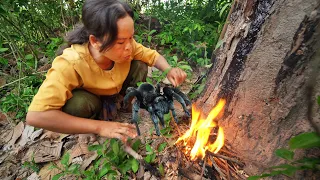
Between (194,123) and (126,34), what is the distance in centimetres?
77

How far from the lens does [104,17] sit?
1600 millimetres

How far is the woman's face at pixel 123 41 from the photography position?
1603mm

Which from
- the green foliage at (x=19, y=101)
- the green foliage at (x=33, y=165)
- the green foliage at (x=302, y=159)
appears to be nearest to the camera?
the green foliage at (x=302, y=159)

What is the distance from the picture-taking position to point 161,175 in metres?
1.70

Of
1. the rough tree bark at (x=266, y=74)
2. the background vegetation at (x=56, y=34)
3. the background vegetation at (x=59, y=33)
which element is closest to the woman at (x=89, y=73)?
the rough tree bark at (x=266, y=74)

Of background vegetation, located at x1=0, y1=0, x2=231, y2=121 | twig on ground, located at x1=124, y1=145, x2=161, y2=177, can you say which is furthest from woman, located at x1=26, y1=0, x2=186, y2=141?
background vegetation, located at x1=0, y1=0, x2=231, y2=121

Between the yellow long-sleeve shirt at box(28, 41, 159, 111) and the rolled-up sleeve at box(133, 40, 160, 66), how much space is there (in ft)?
0.64

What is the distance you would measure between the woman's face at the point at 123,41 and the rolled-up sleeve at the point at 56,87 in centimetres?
30

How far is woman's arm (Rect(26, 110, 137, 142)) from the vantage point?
5.54 feet

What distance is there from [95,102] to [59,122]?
19.9 inches

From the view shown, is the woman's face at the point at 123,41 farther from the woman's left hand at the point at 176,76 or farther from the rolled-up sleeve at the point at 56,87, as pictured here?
the woman's left hand at the point at 176,76

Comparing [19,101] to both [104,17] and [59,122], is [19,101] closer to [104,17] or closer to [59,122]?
[59,122]

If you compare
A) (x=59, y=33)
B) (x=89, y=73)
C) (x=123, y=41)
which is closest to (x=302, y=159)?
(x=123, y=41)

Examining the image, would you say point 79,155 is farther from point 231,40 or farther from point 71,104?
point 231,40
